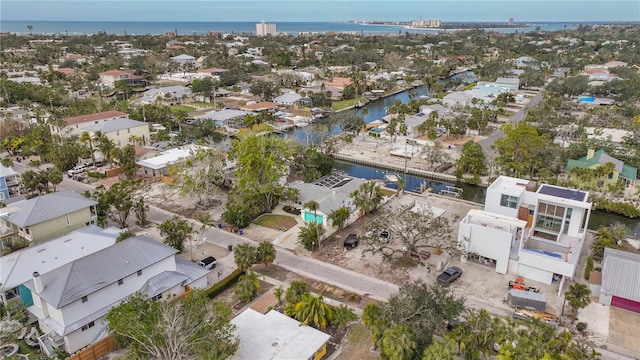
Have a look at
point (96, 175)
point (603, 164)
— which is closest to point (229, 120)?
point (96, 175)

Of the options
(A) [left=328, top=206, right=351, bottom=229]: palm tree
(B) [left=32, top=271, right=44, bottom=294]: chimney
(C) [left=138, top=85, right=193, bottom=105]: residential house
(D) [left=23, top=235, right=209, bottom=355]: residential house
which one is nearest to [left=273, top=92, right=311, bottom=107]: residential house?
(C) [left=138, top=85, right=193, bottom=105]: residential house

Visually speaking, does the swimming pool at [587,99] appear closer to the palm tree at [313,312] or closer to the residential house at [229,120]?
the residential house at [229,120]

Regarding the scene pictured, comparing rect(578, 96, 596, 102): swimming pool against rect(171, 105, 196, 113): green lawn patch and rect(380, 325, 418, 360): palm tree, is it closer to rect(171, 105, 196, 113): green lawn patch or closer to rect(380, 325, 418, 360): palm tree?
rect(171, 105, 196, 113): green lawn patch

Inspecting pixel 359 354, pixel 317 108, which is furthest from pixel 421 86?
pixel 359 354

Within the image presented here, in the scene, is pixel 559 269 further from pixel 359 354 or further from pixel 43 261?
pixel 43 261

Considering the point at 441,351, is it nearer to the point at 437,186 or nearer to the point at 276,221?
the point at 276,221

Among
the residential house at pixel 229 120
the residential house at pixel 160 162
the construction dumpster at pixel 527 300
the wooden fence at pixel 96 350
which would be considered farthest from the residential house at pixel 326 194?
the residential house at pixel 229 120
